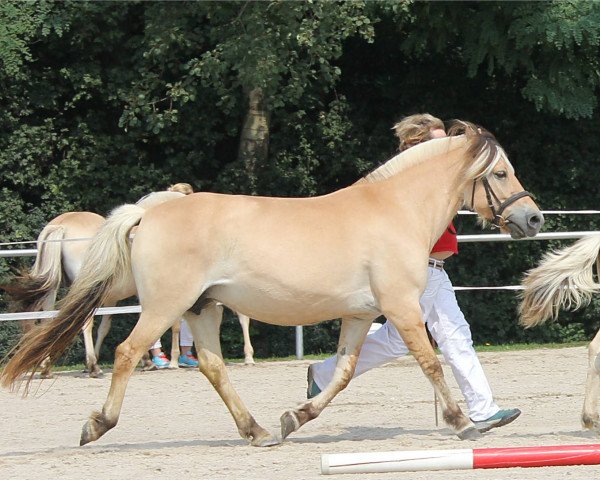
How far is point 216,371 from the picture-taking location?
21.8 feet

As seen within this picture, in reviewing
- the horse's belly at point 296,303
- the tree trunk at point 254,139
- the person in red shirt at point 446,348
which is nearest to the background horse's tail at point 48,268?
the tree trunk at point 254,139

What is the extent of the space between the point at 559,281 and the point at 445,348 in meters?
0.88

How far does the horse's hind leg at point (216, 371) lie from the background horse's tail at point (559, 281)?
1.90m

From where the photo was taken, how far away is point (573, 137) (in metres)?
16.1

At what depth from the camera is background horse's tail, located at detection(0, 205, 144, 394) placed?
6.59 metres

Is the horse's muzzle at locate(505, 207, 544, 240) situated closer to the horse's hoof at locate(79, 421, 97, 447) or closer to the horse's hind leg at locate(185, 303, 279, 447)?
the horse's hind leg at locate(185, 303, 279, 447)

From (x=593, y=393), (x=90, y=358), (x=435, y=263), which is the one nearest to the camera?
(x=593, y=393)

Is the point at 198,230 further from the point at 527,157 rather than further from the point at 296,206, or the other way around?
the point at 527,157

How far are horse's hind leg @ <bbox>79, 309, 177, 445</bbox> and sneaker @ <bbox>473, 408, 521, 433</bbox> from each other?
196cm

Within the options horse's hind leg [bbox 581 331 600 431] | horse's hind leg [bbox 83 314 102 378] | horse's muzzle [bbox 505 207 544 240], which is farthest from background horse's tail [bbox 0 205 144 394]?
horse's hind leg [bbox 83 314 102 378]

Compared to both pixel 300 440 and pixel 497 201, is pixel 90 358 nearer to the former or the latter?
pixel 300 440

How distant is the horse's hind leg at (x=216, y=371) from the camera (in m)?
6.55

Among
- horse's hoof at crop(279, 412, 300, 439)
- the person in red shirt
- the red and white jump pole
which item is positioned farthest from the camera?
the person in red shirt

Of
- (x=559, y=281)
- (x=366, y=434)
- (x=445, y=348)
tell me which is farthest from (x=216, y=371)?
(x=559, y=281)
